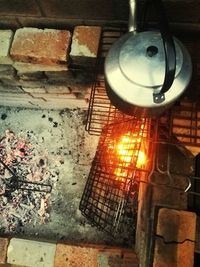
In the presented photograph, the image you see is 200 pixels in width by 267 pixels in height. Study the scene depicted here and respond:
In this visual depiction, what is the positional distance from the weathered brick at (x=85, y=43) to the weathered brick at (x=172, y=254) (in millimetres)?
1245

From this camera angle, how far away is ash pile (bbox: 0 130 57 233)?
2.85m

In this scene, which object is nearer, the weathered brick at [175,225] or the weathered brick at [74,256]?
the weathered brick at [175,225]

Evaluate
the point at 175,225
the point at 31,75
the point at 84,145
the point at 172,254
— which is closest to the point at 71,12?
the point at 31,75

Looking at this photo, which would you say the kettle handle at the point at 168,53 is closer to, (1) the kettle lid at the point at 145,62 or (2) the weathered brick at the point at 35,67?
(1) the kettle lid at the point at 145,62

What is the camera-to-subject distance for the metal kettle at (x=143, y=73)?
1507 mm

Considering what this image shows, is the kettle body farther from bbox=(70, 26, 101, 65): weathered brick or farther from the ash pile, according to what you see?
the ash pile

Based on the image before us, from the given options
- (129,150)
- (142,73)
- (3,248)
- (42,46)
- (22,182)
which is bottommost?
(3,248)

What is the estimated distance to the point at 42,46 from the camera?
2098 millimetres

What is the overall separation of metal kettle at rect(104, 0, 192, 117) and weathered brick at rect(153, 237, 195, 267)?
98 cm

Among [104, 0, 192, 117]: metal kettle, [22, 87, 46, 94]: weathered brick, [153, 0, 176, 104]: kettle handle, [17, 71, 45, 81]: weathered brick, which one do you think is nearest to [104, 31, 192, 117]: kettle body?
[104, 0, 192, 117]: metal kettle

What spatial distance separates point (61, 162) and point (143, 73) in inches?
65.9

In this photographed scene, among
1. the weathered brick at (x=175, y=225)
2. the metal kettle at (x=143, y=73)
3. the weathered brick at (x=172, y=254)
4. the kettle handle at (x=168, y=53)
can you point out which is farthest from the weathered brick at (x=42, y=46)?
the weathered brick at (x=172, y=254)

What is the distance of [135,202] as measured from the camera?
2781mm

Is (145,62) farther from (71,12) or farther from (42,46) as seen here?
(42,46)
